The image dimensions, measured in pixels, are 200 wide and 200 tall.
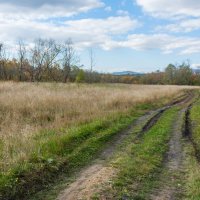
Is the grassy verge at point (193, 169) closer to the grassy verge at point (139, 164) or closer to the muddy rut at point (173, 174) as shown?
the muddy rut at point (173, 174)

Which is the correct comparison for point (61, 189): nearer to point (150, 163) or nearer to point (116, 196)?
point (116, 196)

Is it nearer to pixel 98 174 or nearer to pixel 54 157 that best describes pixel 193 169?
pixel 98 174

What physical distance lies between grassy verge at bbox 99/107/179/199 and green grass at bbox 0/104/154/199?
1.02 meters

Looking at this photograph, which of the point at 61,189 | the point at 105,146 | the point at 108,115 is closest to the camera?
the point at 61,189

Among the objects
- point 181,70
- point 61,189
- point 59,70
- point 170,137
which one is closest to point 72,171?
point 61,189

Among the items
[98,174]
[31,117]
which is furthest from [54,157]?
[31,117]

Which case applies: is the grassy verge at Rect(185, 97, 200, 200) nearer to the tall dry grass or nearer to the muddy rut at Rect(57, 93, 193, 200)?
the muddy rut at Rect(57, 93, 193, 200)

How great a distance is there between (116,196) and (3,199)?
2109 millimetres

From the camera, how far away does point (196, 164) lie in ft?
30.1

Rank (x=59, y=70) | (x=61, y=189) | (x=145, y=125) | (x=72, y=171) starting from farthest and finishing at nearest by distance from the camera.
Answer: (x=59, y=70), (x=145, y=125), (x=72, y=171), (x=61, y=189)

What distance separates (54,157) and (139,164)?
223cm

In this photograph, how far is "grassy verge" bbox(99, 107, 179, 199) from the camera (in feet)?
22.9

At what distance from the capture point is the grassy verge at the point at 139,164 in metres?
6.98

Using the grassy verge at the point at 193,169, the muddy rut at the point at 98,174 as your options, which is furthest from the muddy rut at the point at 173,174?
the grassy verge at the point at 193,169
